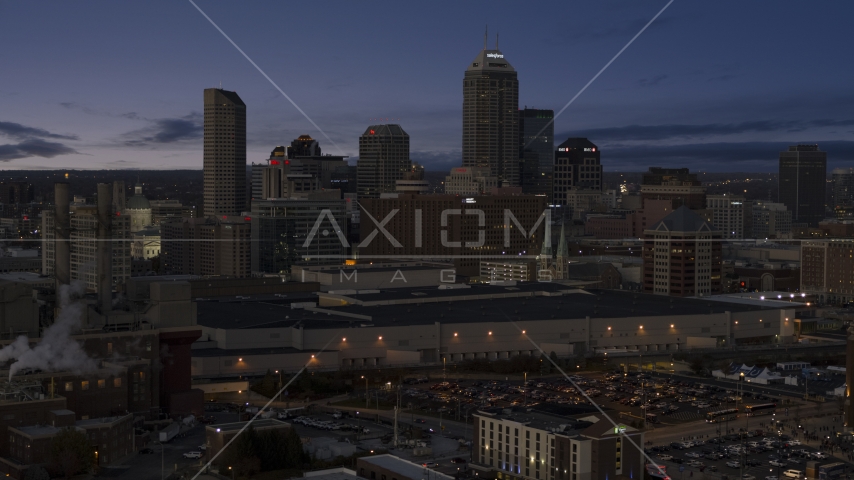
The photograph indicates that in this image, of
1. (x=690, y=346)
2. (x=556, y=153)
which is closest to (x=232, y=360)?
(x=690, y=346)

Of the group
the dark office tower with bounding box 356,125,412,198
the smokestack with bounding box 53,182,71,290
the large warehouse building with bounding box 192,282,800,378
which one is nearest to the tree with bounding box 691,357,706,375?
the large warehouse building with bounding box 192,282,800,378

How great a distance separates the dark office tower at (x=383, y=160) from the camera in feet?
259

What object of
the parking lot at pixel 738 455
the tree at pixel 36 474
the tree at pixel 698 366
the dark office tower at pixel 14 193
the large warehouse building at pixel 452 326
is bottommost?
the parking lot at pixel 738 455

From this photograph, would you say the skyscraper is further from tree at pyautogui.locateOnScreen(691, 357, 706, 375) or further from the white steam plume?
the white steam plume

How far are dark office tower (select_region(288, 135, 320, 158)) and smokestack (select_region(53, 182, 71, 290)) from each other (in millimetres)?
63753

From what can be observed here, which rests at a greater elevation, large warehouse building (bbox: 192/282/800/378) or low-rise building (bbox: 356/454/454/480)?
large warehouse building (bbox: 192/282/800/378)

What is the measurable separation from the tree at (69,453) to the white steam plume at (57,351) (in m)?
2.12

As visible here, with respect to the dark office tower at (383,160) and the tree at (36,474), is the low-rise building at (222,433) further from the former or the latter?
the dark office tower at (383,160)

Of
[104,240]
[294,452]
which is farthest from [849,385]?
[104,240]

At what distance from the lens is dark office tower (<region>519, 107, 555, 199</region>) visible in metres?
95.6

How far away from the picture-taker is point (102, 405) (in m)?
22.2

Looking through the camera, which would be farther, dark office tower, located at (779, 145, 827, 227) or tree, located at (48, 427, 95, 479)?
dark office tower, located at (779, 145, 827, 227)

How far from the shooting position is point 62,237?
25.8 m

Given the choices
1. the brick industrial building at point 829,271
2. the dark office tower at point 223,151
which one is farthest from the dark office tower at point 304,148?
the brick industrial building at point 829,271
